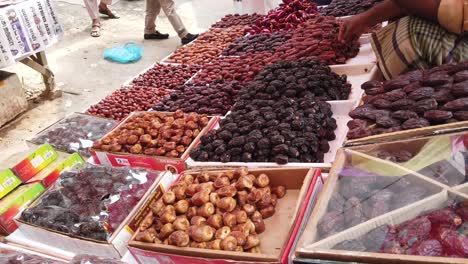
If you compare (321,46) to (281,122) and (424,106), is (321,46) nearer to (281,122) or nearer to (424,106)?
(281,122)

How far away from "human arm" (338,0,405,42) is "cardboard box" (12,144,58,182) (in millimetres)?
2275

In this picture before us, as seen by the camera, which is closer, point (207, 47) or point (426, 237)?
point (426, 237)

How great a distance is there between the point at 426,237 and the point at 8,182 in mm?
2368

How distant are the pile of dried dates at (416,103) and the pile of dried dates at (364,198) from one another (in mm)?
381

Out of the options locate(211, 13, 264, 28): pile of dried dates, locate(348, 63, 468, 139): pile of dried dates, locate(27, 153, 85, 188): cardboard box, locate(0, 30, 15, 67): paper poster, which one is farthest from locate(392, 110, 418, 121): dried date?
locate(0, 30, 15, 67): paper poster

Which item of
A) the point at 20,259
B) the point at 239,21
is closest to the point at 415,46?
the point at 20,259

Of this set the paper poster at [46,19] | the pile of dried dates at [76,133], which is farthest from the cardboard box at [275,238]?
the paper poster at [46,19]

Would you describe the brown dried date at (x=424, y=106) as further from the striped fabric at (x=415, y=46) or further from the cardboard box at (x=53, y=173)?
the cardboard box at (x=53, y=173)

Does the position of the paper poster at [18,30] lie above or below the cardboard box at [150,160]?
above

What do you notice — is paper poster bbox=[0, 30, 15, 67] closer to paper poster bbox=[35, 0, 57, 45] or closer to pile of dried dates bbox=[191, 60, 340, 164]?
paper poster bbox=[35, 0, 57, 45]

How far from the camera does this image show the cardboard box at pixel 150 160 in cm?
243

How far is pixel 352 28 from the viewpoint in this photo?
3.03 m

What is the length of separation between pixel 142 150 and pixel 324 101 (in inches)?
46.1

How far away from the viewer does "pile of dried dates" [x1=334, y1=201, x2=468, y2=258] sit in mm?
1264
